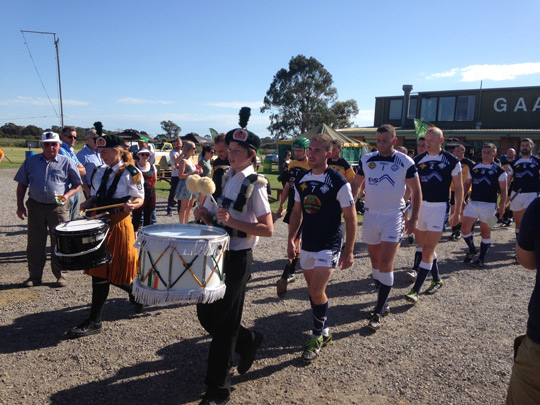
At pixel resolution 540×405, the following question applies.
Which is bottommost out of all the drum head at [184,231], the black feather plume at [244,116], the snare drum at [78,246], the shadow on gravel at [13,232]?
the shadow on gravel at [13,232]

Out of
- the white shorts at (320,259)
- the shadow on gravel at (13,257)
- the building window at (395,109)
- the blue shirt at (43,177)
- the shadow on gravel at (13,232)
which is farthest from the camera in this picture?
the building window at (395,109)

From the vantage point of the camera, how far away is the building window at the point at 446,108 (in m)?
33.5

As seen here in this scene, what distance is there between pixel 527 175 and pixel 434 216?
4507 millimetres

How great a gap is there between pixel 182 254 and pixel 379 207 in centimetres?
272

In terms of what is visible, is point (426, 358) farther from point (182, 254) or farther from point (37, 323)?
point (37, 323)

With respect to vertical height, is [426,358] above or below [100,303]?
below

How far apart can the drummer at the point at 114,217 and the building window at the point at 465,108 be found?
34.5 meters

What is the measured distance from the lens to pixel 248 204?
3.13 meters

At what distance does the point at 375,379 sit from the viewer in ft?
11.8

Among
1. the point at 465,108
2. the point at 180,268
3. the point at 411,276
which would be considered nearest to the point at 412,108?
the point at 465,108

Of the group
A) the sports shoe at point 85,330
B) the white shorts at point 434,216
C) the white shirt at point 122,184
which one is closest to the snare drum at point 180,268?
the white shirt at point 122,184

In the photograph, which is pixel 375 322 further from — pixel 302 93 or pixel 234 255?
pixel 302 93

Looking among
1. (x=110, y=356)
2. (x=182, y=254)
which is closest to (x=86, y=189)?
(x=110, y=356)

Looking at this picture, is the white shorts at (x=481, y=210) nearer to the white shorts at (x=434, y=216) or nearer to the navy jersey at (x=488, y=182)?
the navy jersey at (x=488, y=182)
